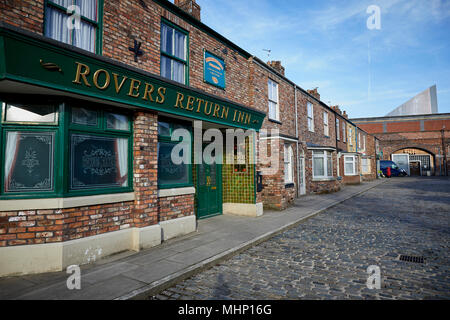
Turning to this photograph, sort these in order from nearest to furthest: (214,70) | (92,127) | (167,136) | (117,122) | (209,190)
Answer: (92,127) < (117,122) < (167,136) < (214,70) < (209,190)

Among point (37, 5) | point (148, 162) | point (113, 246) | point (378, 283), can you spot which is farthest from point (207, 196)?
point (37, 5)

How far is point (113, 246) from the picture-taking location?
5184mm

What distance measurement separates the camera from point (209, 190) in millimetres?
9016

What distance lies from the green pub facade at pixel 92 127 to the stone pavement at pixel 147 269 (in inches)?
14.7

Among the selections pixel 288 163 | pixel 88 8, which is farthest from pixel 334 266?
pixel 288 163

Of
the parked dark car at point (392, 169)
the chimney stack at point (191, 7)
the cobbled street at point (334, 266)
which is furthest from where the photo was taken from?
the parked dark car at point (392, 169)

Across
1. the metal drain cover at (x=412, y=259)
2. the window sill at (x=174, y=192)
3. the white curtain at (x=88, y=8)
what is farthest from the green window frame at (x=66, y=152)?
the metal drain cover at (x=412, y=259)

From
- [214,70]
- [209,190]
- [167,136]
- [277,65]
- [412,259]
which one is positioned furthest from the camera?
[277,65]

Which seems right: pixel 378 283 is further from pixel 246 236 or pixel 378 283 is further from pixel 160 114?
pixel 160 114

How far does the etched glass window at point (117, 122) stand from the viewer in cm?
538

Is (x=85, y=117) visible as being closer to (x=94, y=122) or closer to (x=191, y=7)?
(x=94, y=122)

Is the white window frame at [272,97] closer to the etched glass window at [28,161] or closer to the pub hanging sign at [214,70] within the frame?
the pub hanging sign at [214,70]

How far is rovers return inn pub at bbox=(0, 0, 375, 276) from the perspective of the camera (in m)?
4.14

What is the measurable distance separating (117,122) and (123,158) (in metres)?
0.81
